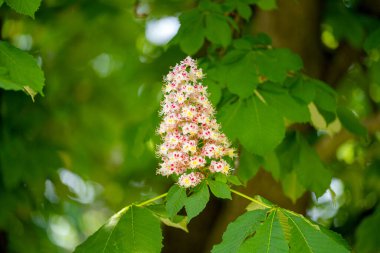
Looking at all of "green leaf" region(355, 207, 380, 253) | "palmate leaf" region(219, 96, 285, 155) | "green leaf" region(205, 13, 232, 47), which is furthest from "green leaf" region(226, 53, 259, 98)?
"green leaf" region(355, 207, 380, 253)

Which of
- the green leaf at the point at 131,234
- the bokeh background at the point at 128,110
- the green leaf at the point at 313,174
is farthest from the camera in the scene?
the bokeh background at the point at 128,110

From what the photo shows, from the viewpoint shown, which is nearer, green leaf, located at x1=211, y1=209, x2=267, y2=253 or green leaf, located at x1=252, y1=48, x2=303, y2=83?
green leaf, located at x1=211, y1=209, x2=267, y2=253

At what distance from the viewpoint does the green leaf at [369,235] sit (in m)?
3.18

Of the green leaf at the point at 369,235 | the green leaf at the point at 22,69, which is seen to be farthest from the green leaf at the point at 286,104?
the green leaf at the point at 369,235

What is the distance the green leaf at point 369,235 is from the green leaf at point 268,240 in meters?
1.97

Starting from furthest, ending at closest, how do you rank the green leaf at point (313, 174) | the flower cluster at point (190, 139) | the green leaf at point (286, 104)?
the green leaf at point (313, 174), the green leaf at point (286, 104), the flower cluster at point (190, 139)

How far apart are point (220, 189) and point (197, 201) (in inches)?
2.7

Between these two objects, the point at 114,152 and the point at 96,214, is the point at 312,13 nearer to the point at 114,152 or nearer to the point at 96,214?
the point at 114,152

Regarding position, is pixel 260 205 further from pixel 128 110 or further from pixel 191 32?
pixel 128 110

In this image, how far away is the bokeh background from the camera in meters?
3.11

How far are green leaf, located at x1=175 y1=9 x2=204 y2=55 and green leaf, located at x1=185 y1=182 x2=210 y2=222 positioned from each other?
87 cm

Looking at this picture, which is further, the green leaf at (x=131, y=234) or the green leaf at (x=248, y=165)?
the green leaf at (x=248, y=165)

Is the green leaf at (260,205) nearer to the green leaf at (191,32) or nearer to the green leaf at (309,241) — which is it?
the green leaf at (309,241)

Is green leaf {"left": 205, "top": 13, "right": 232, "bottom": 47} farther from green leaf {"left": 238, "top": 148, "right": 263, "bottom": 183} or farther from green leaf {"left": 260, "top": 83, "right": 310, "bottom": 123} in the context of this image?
green leaf {"left": 238, "top": 148, "right": 263, "bottom": 183}
